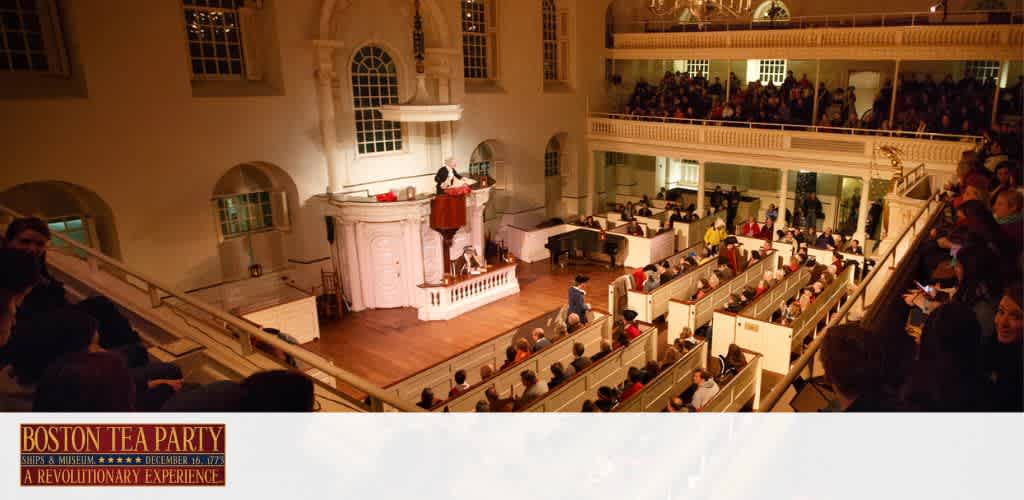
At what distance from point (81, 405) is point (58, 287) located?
2.10 metres

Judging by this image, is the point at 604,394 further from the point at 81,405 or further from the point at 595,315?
the point at 81,405

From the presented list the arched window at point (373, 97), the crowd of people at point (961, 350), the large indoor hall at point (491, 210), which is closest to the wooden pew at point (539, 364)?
the large indoor hall at point (491, 210)

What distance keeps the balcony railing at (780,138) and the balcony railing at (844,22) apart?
8.68 ft

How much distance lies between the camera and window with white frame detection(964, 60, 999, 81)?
17.9 m

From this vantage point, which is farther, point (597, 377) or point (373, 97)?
point (373, 97)

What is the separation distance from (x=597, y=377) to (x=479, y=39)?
1202 cm

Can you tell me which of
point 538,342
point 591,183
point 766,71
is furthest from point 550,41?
point 538,342

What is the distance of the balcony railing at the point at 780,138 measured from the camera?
48.8ft

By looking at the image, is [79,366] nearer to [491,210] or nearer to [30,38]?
[30,38]

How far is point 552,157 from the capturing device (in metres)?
21.5

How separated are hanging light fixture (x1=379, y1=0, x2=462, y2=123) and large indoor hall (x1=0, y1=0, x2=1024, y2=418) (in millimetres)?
87

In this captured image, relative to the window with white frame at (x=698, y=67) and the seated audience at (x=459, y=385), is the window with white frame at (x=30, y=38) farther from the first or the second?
the window with white frame at (x=698, y=67)

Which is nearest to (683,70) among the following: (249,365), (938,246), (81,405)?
(938,246)

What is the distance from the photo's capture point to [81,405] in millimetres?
3789
